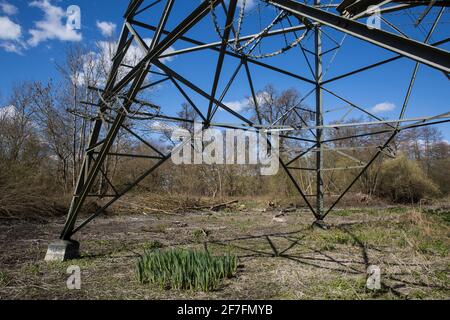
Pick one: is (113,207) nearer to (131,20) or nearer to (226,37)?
(131,20)

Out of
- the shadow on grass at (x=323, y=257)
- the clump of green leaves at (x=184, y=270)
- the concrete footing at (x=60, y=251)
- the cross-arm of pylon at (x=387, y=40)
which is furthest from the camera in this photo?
the concrete footing at (x=60, y=251)

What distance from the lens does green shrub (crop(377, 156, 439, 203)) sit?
92.7ft

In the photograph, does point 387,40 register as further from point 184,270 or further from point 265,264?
point 265,264

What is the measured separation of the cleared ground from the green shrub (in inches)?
828

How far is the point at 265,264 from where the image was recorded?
5.49 m

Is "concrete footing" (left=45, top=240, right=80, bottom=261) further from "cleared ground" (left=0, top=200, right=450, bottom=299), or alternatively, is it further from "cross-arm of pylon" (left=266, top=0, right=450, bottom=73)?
"cross-arm of pylon" (left=266, top=0, right=450, bottom=73)

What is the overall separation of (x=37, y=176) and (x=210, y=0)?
1618 cm

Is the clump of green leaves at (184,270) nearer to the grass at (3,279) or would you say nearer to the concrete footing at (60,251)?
the grass at (3,279)

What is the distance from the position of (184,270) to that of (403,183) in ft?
95.7

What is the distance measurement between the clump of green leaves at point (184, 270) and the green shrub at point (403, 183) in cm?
2826

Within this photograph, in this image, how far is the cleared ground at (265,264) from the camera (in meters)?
4.03

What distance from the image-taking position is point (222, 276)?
14.8 feet

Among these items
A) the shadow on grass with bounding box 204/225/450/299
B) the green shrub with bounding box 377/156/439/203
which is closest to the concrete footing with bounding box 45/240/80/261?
the shadow on grass with bounding box 204/225/450/299

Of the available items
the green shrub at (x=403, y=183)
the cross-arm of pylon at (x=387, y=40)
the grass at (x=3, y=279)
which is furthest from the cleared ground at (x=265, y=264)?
the green shrub at (x=403, y=183)
